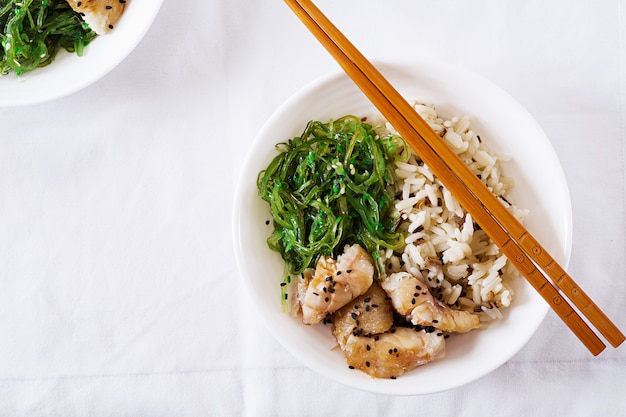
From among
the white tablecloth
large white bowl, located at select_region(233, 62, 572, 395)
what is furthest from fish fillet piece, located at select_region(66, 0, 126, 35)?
large white bowl, located at select_region(233, 62, 572, 395)

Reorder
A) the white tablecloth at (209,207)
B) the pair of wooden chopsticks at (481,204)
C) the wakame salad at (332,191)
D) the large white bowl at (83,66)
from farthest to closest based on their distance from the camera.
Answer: the white tablecloth at (209,207), the large white bowl at (83,66), the wakame salad at (332,191), the pair of wooden chopsticks at (481,204)

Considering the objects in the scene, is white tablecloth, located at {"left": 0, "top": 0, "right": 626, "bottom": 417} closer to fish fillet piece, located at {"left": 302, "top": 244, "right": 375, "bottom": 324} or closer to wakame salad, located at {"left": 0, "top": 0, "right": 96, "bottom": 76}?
wakame salad, located at {"left": 0, "top": 0, "right": 96, "bottom": 76}

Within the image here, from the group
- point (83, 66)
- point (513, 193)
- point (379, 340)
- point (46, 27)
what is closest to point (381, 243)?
point (379, 340)

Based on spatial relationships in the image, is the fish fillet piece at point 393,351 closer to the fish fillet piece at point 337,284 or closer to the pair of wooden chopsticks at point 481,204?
the fish fillet piece at point 337,284

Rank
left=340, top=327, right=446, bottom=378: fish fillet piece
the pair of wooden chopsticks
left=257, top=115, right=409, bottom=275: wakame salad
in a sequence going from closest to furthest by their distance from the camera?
the pair of wooden chopsticks
left=340, top=327, right=446, bottom=378: fish fillet piece
left=257, top=115, right=409, bottom=275: wakame salad

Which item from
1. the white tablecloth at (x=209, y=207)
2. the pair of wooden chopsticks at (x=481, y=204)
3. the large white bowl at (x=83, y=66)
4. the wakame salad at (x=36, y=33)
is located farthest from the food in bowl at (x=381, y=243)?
the wakame salad at (x=36, y=33)

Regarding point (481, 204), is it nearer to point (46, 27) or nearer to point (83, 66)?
point (83, 66)

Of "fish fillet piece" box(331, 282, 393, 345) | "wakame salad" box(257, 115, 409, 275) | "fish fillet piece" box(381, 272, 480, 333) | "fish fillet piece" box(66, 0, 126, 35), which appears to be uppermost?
"fish fillet piece" box(66, 0, 126, 35)

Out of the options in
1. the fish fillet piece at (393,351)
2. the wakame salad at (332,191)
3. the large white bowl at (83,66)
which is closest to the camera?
the fish fillet piece at (393,351)

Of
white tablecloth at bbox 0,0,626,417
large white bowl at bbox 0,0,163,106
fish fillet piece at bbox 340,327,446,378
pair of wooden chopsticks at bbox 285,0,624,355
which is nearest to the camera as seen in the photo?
pair of wooden chopsticks at bbox 285,0,624,355
